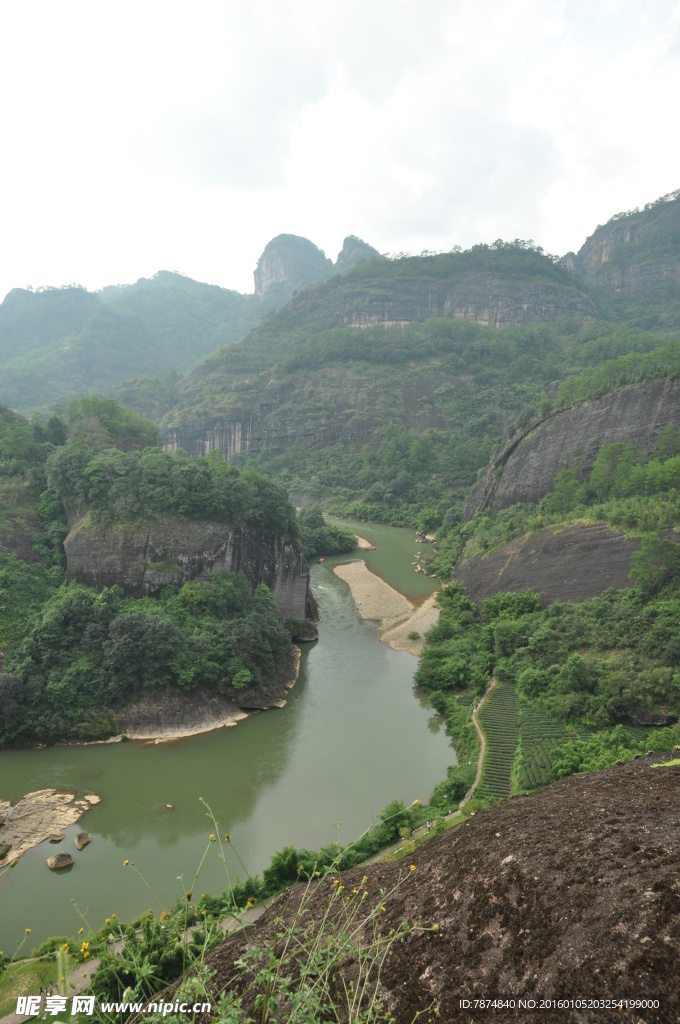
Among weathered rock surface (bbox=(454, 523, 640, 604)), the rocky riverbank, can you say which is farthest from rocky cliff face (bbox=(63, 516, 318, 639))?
weathered rock surface (bbox=(454, 523, 640, 604))

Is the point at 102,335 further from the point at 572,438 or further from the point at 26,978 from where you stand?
the point at 26,978

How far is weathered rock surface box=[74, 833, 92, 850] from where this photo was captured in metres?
16.9

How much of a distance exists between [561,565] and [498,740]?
40.7ft

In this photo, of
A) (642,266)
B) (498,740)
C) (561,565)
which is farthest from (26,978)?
(642,266)

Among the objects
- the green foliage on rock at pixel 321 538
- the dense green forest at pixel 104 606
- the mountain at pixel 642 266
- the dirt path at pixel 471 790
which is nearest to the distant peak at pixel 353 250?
the mountain at pixel 642 266

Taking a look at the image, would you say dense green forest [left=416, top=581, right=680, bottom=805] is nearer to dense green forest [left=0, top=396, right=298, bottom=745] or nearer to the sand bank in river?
the sand bank in river

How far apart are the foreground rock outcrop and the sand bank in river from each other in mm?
20914

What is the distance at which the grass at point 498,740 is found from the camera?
18.4 meters

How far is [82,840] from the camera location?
1698 centimetres

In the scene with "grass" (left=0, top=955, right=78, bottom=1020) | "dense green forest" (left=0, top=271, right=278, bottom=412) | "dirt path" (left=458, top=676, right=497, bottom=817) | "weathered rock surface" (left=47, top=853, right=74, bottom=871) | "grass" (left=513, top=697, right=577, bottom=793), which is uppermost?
"dense green forest" (left=0, top=271, right=278, bottom=412)

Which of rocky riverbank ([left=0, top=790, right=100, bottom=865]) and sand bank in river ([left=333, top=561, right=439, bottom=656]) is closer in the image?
rocky riverbank ([left=0, top=790, right=100, bottom=865])

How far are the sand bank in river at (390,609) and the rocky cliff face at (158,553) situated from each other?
25.8 ft

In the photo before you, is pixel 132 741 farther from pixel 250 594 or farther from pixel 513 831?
pixel 513 831

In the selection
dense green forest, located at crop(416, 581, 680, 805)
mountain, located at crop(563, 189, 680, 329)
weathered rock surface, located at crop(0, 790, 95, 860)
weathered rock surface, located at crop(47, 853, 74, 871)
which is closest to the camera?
weathered rock surface, located at crop(47, 853, 74, 871)
